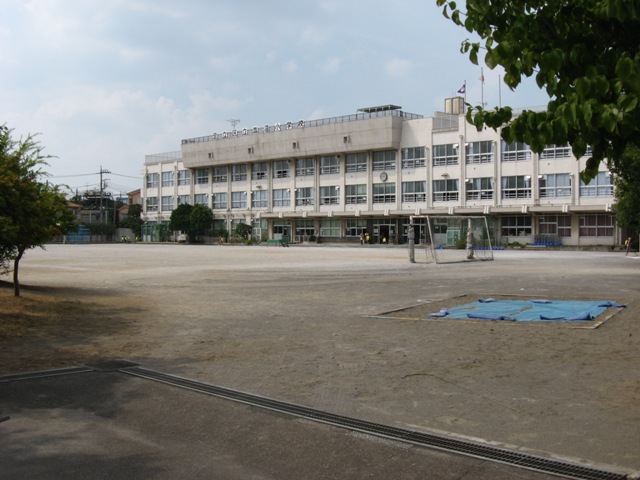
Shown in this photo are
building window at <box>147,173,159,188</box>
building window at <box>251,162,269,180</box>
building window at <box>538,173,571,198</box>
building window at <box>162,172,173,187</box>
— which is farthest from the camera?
building window at <box>147,173,159,188</box>

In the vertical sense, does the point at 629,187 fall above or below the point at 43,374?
above

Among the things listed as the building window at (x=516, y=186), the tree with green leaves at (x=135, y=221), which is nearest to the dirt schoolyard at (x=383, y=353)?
the building window at (x=516, y=186)

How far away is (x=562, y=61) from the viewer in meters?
4.53

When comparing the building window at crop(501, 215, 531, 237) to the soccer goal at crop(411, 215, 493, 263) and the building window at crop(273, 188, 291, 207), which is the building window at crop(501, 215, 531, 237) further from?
the building window at crop(273, 188, 291, 207)

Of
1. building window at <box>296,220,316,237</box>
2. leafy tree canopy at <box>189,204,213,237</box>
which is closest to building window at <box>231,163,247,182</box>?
leafy tree canopy at <box>189,204,213,237</box>

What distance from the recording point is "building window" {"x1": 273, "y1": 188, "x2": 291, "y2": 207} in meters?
87.6

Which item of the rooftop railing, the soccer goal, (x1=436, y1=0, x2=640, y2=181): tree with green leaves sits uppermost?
the rooftop railing

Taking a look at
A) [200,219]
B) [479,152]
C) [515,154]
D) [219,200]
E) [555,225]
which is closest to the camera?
[555,225]

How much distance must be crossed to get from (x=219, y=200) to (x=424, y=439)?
93413 mm

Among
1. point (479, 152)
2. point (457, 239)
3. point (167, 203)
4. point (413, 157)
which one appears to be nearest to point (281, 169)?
point (413, 157)

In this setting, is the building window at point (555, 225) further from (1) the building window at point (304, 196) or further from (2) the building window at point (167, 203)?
(2) the building window at point (167, 203)

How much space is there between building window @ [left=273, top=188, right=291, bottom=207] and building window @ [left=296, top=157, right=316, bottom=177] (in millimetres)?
3200

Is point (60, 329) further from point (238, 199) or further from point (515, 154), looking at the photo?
point (238, 199)

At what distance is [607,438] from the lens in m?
5.46
